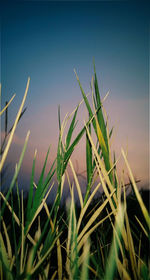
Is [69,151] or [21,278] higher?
[69,151]

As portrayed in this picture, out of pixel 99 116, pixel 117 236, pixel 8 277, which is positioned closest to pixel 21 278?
pixel 8 277

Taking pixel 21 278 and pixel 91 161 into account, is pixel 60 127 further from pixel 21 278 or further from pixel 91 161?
pixel 21 278

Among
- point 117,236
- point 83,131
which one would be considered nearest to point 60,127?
point 83,131

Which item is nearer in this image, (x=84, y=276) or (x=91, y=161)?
(x=84, y=276)

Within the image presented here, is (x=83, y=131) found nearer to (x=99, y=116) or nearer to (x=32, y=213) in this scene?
(x=99, y=116)

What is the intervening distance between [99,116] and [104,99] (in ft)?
0.18

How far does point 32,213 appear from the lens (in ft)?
1.07

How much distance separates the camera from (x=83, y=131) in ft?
1.19

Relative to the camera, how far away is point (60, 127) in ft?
1.38

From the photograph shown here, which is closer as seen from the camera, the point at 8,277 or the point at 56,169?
the point at 8,277

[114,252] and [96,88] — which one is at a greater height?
[96,88]

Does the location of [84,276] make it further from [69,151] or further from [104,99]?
[104,99]

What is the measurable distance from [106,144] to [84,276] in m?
0.21

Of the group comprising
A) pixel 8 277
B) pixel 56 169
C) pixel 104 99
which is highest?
pixel 104 99
